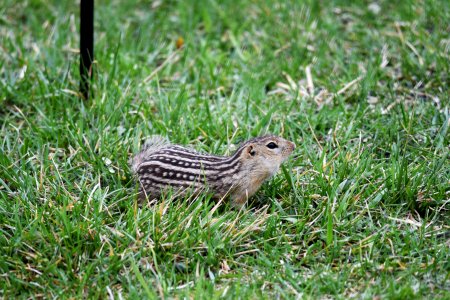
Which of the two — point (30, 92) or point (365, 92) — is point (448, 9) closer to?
point (365, 92)

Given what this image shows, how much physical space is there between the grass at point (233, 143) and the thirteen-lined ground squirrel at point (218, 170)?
0.13 meters

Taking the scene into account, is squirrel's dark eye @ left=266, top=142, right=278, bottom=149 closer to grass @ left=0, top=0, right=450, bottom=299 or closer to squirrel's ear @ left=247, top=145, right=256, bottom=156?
squirrel's ear @ left=247, top=145, right=256, bottom=156

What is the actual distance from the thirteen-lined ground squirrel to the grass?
128 mm

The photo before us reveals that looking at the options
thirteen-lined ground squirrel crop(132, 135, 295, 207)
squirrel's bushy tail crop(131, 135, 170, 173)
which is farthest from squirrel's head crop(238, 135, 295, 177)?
squirrel's bushy tail crop(131, 135, 170, 173)

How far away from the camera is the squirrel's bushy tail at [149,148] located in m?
5.28

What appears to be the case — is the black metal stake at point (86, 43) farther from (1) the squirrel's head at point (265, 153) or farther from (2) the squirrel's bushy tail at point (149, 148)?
(1) the squirrel's head at point (265, 153)

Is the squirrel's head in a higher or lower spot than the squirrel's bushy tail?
higher

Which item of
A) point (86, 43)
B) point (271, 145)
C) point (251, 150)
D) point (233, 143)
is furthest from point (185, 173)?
point (86, 43)

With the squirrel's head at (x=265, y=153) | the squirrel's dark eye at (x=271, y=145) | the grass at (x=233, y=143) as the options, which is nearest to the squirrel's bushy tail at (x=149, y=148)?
the grass at (x=233, y=143)

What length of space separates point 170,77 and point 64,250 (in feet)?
9.02

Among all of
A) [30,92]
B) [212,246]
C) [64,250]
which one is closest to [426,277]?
[212,246]

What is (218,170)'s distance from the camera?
502 cm

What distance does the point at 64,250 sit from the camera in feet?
14.6

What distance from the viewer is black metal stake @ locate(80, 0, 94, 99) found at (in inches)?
235
